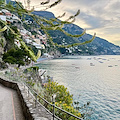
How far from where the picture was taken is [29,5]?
8.11 feet

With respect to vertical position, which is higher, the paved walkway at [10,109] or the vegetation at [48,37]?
the vegetation at [48,37]

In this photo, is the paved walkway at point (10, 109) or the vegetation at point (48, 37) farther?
the paved walkway at point (10, 109)

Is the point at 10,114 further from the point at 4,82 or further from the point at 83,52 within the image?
the point at 83,52

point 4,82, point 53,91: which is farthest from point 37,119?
point 4,82

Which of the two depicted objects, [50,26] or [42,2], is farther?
[50,26]

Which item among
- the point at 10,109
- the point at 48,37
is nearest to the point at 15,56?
the point at 10,109

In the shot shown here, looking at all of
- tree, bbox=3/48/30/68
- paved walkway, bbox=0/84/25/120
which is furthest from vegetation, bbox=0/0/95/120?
paved walkway, bbox=0/84/25/120

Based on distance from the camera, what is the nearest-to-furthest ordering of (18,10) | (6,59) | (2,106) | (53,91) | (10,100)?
(18,10) → (2,106) → (10,100) → (53,91) → (6,59)

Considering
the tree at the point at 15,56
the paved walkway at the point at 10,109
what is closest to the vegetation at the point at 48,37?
the tree at the point at 15,56

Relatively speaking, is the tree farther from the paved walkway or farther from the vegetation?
the paved walkway

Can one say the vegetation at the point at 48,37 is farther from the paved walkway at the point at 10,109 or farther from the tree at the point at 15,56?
the paved walkway at the point at 10,109

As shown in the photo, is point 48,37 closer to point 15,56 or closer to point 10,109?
point 10,109

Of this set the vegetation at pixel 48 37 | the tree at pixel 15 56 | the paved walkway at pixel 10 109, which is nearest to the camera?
the vegetation at pixel 48 37

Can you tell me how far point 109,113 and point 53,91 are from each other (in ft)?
30.0
